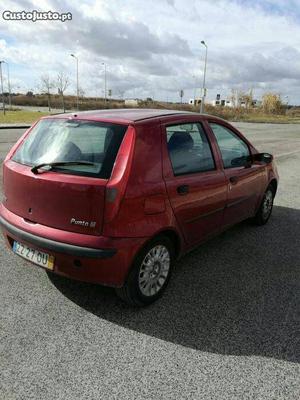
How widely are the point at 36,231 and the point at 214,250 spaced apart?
2.24 m

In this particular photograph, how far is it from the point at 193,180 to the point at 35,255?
4.99 feet

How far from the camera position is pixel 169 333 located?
292cm

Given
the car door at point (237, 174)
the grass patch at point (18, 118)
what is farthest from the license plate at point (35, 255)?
the grass patch at point (18, 118)

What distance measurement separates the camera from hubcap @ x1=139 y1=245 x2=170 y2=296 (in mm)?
3174

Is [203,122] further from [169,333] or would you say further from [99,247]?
[169,333]

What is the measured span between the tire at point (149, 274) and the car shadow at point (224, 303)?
0.11 meters

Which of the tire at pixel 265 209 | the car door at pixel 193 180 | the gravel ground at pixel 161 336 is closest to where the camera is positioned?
the gravel ground at pixel 161 336

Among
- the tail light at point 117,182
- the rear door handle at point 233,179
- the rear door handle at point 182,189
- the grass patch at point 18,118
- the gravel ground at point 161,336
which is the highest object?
the tail light at point 117,182

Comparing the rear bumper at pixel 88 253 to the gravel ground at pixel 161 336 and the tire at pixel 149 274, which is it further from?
the gravel ground at pixel 161 336

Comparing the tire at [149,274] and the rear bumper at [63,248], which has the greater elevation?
the rear bumper at [63,248]

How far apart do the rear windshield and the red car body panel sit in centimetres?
7

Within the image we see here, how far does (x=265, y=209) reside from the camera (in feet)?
18.0

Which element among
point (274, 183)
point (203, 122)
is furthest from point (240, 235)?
point (203, 122)

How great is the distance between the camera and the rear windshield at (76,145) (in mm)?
2959
